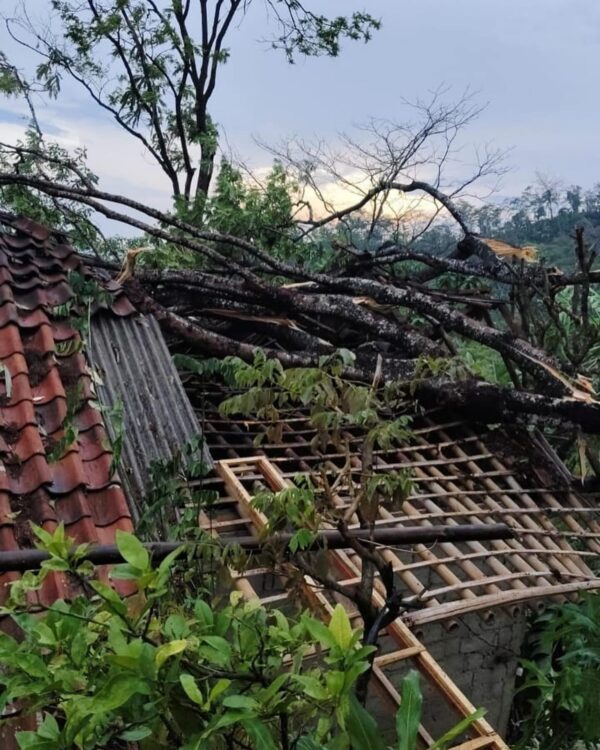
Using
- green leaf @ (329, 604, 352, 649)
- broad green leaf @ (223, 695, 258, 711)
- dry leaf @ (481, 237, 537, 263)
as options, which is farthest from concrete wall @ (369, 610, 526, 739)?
dry leaf @ (481, 237, 537, 263)

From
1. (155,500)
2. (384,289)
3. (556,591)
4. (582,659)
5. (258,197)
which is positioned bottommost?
(582,659)

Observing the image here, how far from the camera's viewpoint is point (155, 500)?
8.04 ft

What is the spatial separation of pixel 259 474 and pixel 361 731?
91.0 inches

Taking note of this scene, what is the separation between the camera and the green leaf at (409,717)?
118cm

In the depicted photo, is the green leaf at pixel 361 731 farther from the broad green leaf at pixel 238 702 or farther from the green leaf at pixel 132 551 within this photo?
the green leaf at pixel 132 551

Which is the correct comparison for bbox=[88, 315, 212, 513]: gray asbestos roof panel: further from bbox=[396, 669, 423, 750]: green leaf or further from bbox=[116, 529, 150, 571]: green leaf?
bbox=[396, 669, 423, 750]: green leaf

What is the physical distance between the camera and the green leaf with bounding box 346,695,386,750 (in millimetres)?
1239

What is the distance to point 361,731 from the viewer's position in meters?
1.24

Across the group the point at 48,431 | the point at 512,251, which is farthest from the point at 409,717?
the point at 512,251

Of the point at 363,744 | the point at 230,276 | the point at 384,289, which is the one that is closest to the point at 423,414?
the point at 384,289

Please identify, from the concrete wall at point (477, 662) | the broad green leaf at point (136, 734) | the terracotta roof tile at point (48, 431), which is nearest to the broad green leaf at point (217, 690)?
the broad green leaf at point (136, 734)

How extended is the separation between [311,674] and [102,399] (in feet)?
7.67

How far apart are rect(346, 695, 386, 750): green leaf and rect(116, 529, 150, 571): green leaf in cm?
48

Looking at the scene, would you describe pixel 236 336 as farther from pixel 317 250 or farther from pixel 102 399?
pixel 317 250
